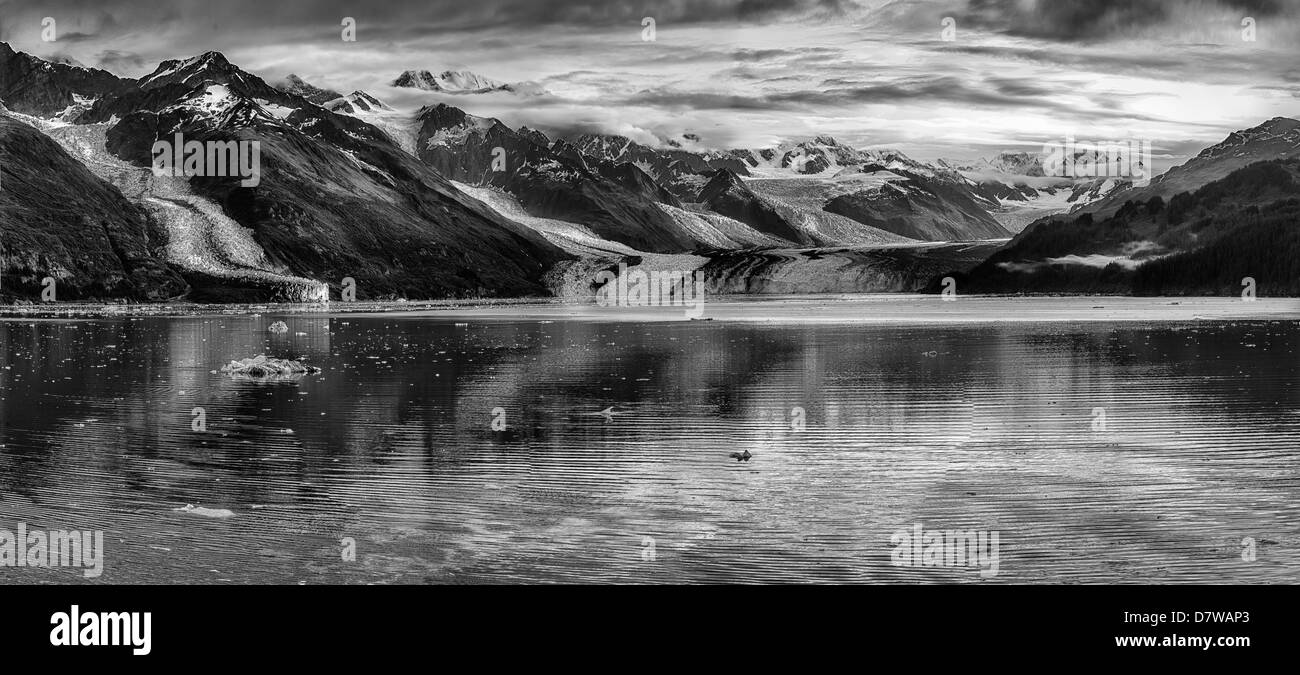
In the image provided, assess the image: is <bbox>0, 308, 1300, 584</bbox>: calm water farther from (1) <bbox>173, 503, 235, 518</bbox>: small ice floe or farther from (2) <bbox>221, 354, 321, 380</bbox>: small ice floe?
(2) <bbox>221, 354, 321, 380</bbox>: small ice floe

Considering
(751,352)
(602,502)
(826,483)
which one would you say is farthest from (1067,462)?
(751,352)

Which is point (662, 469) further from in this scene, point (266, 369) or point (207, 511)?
point (266, 369)

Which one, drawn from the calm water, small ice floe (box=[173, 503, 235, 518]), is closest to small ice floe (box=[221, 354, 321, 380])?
the calm water

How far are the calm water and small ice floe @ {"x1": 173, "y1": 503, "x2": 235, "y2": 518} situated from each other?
184mm

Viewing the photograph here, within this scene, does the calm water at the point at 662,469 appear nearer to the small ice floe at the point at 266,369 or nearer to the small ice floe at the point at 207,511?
the small ice floe at the point at 207,511

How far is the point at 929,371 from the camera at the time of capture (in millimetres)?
64438

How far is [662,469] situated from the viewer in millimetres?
34000

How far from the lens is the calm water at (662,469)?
24172mm

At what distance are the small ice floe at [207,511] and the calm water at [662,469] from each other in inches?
7.2

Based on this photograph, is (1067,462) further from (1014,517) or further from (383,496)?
(383,496)

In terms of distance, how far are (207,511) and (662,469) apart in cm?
1123

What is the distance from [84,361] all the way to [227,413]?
110 ft

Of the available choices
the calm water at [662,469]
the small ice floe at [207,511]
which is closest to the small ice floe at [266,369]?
the calm water at [662,469]

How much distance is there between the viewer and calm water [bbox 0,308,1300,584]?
24172 millimetres
